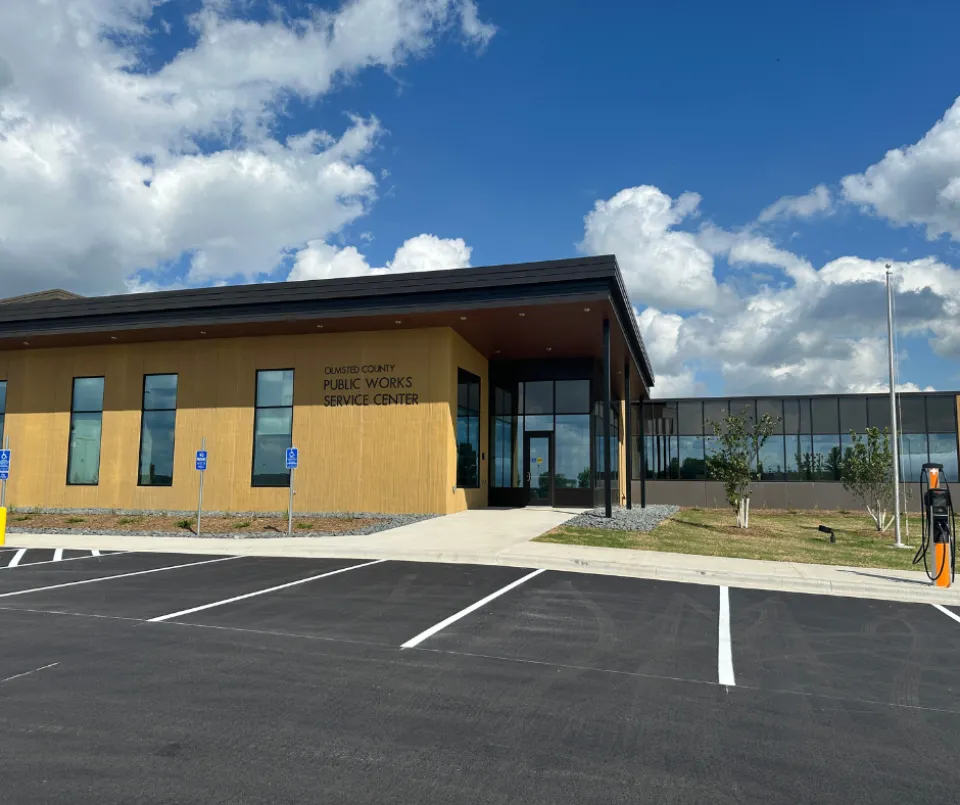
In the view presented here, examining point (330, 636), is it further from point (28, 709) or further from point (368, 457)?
point (368, 457)

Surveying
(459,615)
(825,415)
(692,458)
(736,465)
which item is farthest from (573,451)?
(459,615)

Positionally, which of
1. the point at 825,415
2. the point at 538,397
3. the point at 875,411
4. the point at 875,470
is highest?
the point at 875,411

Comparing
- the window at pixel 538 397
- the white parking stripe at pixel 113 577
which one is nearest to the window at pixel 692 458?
the window at pixel 538 397

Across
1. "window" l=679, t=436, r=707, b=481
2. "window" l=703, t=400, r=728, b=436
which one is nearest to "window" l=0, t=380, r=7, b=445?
"window" l=679, t=436, r=707, b=481

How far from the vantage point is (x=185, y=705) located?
17.1 feet

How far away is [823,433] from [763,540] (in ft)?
69.0

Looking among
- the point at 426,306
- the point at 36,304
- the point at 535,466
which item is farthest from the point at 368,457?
the point at 36,304

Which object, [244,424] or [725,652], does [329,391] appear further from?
[725,652]

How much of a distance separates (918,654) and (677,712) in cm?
365


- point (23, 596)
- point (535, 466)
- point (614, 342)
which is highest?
point (614, 342)

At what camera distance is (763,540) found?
61.7 feet

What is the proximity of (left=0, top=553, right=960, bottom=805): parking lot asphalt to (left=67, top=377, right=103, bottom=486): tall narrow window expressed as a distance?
18.4 metres

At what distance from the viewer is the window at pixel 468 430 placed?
2425cm

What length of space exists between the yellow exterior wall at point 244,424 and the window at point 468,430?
0.50 metres
